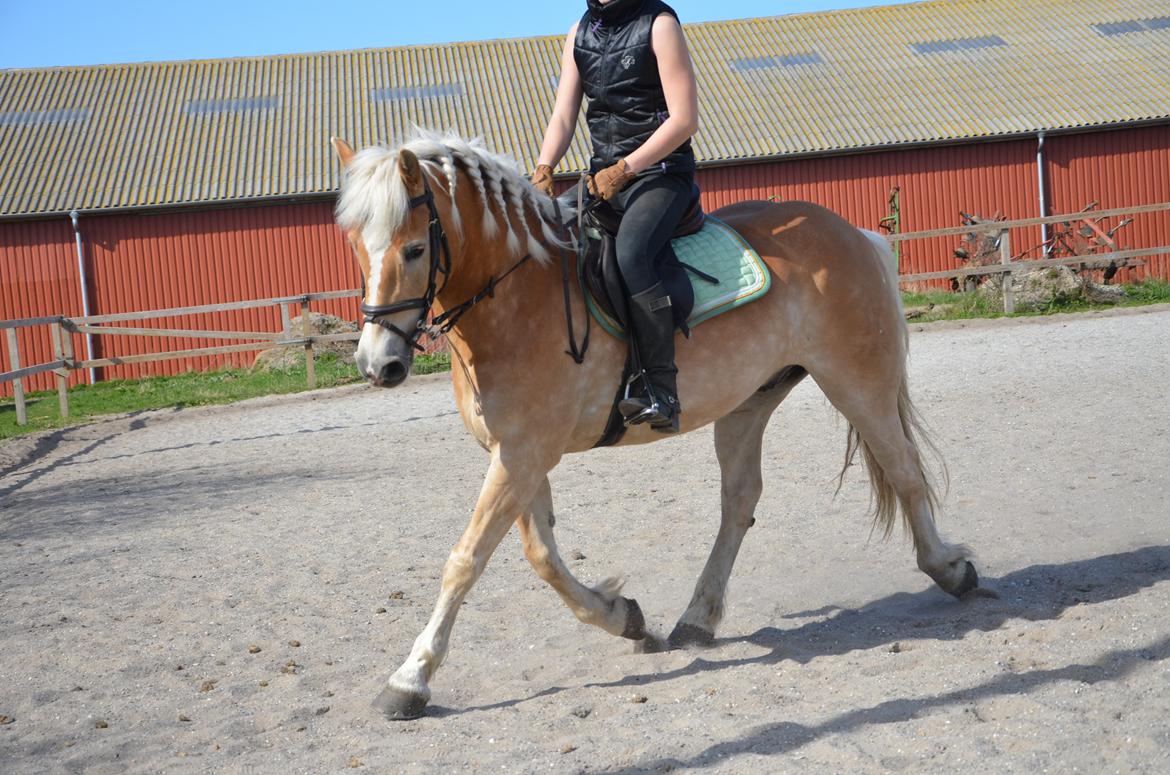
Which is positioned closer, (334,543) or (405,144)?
(405,144)

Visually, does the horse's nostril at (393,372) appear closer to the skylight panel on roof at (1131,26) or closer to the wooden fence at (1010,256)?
the wooden fence at (1010,256)

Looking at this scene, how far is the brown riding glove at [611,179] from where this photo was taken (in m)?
4.50

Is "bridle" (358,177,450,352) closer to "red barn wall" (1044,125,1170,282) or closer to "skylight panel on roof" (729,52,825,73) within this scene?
"red barn wall" (1044,125,1170,282)

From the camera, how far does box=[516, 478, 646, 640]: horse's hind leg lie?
14.9 feet

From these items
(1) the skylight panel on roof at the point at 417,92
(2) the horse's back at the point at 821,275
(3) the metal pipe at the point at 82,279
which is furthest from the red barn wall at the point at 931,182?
(2) the horse's back at the point at 821,275

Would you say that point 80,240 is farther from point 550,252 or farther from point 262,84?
point 550,252

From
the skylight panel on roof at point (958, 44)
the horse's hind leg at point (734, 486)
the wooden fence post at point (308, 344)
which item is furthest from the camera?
the skylight panel on roof at point (958, 44)

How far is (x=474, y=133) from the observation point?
82.1 feet

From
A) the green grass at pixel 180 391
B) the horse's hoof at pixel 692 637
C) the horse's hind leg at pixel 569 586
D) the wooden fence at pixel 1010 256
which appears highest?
the wooden fence at pixel 1010 256

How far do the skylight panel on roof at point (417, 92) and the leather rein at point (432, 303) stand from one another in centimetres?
2466

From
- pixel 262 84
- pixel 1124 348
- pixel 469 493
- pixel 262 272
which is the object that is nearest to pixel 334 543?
pixel 469 493

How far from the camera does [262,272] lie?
76.9 ft

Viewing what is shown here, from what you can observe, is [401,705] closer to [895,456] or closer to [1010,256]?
[895,456]

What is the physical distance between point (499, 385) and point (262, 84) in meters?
27.2
